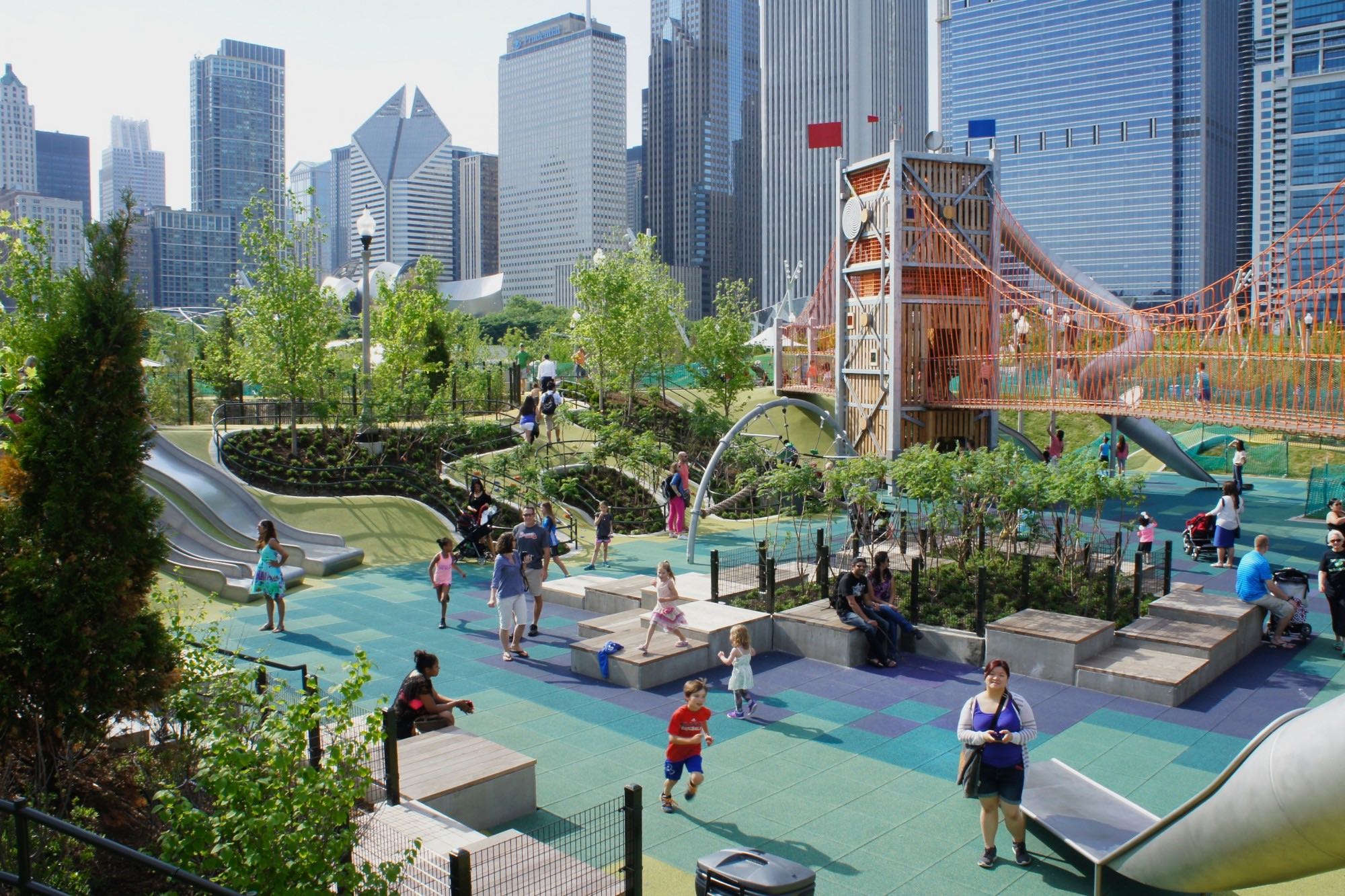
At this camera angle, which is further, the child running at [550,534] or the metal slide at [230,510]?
the metal slide at [230,510]

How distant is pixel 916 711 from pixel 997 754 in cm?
381

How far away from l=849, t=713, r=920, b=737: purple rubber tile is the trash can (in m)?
4.14

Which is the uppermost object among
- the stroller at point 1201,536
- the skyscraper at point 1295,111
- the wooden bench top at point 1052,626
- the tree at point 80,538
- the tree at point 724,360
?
the skyscraper at point 1295,111

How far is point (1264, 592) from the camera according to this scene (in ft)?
46.4

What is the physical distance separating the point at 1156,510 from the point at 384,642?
18.8 metres

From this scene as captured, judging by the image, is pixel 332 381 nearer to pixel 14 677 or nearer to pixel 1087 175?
pixel 14 677

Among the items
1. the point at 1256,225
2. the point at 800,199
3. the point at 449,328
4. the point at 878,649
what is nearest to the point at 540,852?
the point at 878,649

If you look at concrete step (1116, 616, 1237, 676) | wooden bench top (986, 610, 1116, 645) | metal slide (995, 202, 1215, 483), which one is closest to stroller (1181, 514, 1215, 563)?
concrete step (1116, 616, 1237, 676)

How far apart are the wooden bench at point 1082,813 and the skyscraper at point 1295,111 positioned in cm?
14810

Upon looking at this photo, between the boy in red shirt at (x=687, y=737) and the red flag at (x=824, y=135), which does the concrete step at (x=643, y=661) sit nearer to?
the boy in red shirt at (x=687, y=737)

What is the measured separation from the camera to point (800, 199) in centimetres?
16425

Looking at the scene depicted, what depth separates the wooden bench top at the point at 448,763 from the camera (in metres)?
8.43

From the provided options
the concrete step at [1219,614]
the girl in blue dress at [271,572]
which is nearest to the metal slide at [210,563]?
the girl in blue dress at [271,572]

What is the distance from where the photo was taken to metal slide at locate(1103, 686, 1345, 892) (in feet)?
15.1
